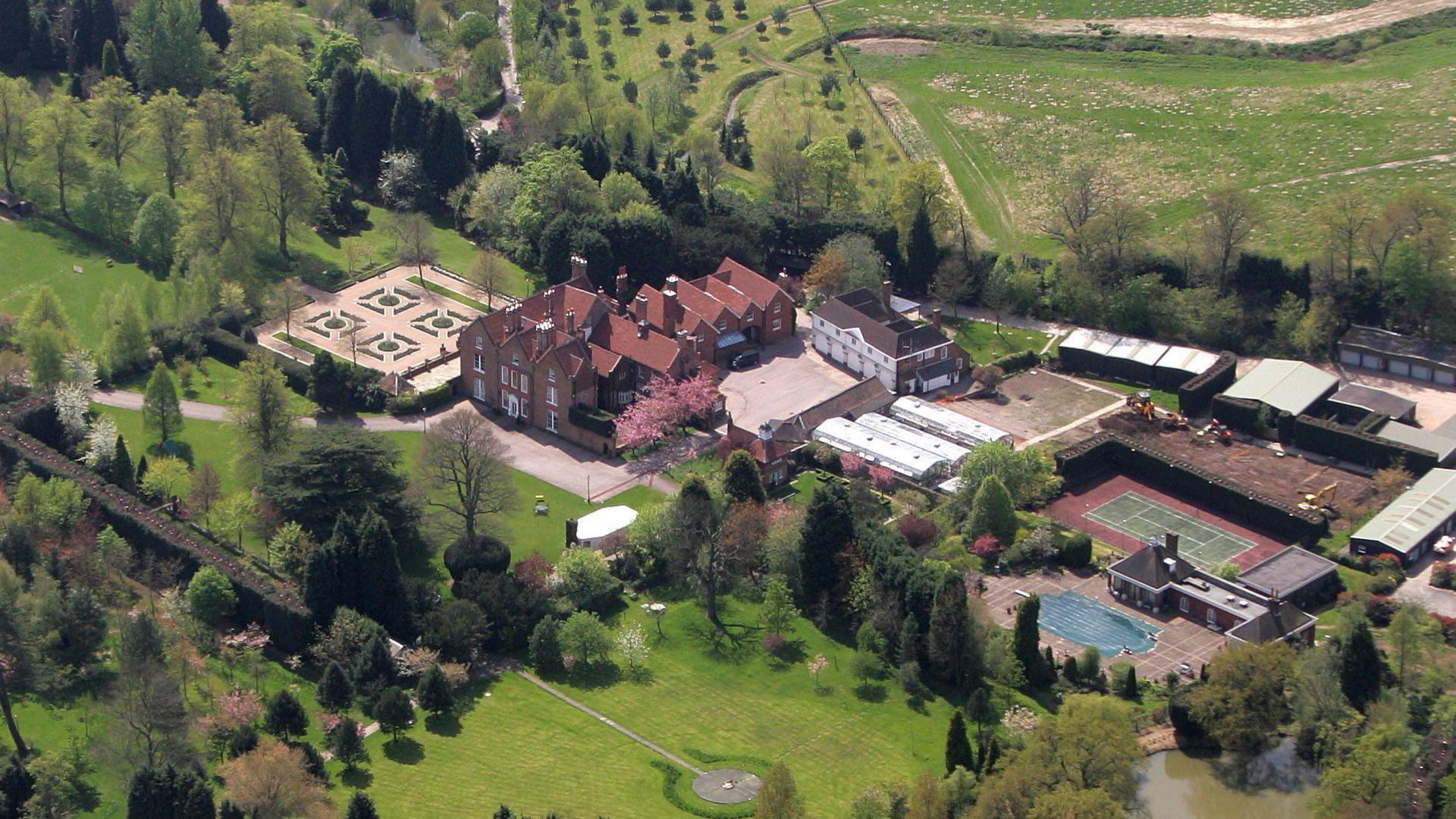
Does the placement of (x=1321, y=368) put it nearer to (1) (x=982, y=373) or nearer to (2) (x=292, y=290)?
(1) (x=982, y=373)

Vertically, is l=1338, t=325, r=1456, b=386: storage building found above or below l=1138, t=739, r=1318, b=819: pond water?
above

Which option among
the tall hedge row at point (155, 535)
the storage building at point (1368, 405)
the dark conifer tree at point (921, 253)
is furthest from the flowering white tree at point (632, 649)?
the storage building at point (1368, 405)

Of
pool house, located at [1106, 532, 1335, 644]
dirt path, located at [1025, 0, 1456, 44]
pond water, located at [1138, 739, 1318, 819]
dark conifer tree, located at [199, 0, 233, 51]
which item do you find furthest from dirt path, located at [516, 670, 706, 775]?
dirt path, located at [1025, 0, 1456, 44]

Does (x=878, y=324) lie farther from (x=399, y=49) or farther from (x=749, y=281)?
(x=399, y=49)

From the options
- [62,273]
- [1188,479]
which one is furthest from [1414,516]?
[62,273]

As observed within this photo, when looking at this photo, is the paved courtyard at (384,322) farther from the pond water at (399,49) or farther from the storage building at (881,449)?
the pond water at (399,49)

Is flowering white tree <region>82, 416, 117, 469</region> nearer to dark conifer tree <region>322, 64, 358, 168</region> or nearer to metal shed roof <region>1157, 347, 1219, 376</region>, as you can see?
dark conifer tree <region>322, 64, 358, 168</region>
